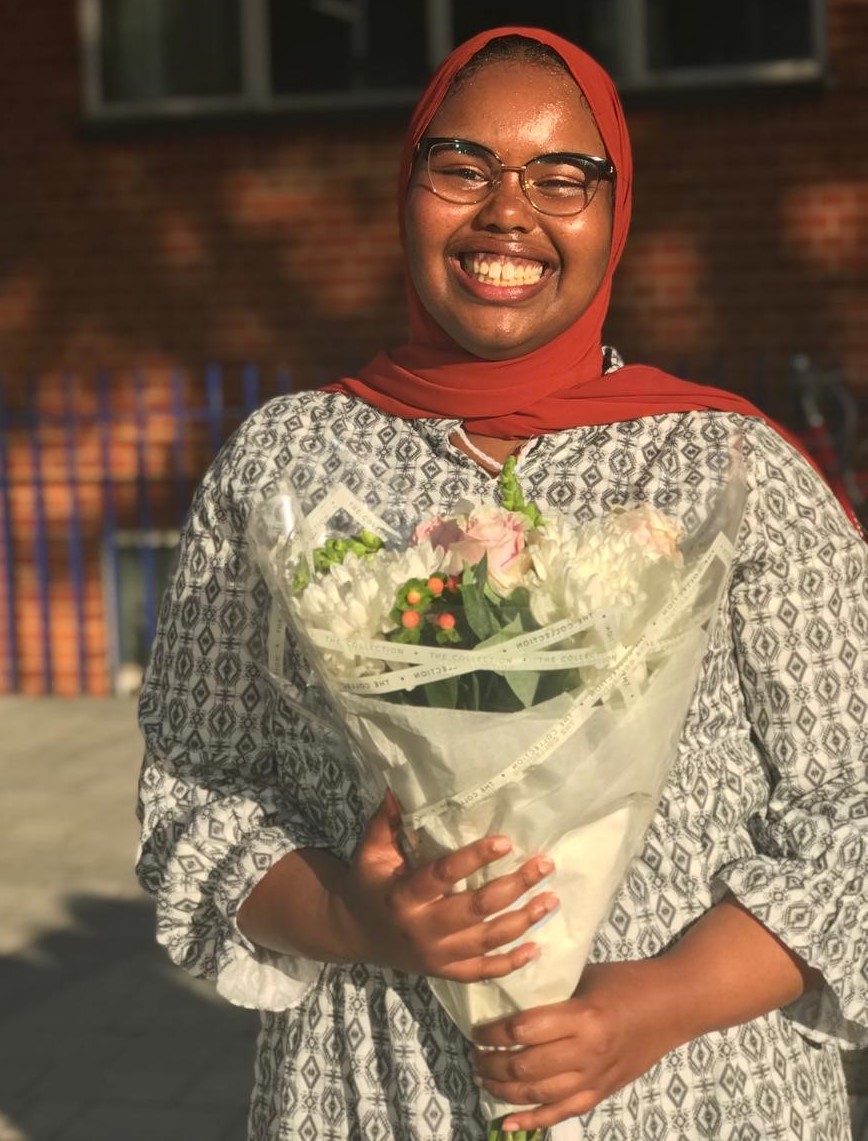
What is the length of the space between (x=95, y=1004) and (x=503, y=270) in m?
3.99

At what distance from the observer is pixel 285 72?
32.8ft

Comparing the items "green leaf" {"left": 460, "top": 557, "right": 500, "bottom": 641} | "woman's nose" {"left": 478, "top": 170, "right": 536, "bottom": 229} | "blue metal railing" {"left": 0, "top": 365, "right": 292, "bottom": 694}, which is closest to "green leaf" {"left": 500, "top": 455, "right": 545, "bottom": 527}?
"green leaf" {"left": 460, "top": 557, "right": 500, "bottom": 641}

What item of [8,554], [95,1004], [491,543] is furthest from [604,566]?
[8,554]

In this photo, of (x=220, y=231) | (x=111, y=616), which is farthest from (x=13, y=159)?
(x=111, y=616)

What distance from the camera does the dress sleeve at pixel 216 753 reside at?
219 cm

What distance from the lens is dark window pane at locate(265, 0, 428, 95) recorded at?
993 cm

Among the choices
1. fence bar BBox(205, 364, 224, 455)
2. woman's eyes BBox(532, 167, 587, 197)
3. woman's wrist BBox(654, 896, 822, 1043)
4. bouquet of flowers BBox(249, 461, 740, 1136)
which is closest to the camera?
bouquet of flowers BBox(249, 461, 740, 1136)

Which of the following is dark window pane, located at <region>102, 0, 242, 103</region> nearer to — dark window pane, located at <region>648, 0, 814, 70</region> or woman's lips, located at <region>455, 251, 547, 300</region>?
dark window pane, located at <region>648, 0, 814, 70</region>

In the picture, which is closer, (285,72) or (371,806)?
(371,806)

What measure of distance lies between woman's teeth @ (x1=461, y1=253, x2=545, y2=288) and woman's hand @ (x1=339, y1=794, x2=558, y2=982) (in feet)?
2.30

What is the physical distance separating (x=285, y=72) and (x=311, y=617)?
8735 mm

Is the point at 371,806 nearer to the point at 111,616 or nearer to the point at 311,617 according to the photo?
the point at 311,617

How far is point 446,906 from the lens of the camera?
1763 mm

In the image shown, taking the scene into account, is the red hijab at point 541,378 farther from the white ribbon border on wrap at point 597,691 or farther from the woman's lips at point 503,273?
the white ribbon border on wrap at point 597,691
